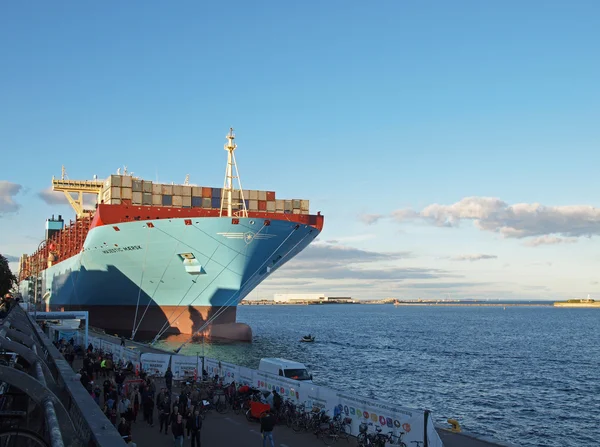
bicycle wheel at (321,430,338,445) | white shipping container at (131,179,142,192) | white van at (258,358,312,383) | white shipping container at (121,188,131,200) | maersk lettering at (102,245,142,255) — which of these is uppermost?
white shipping container at (131,179,142,192)

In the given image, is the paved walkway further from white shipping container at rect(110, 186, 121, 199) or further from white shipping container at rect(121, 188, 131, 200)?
white shipping container at rect(110, 186, 121, 199)

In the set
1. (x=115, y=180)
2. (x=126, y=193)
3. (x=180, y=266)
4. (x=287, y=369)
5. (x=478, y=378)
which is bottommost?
(x=478, y=378)

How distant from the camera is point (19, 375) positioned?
21.4 feet

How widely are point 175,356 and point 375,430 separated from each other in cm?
1495

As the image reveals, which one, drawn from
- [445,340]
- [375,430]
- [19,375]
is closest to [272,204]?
[445,340]

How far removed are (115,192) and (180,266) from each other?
38.1 ft

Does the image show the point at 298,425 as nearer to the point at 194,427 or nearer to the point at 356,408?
the point at 356,408

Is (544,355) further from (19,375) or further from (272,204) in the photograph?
(19,375)

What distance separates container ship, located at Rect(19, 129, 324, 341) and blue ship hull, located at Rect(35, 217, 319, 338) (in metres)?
0.09

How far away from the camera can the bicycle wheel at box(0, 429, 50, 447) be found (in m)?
6.47

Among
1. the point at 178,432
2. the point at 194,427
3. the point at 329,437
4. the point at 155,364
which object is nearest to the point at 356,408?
the point at 329,437

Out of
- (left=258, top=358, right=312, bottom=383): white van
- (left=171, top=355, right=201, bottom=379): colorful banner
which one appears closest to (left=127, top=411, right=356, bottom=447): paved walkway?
(left=258, top=358, right=312, bottom=383): white van

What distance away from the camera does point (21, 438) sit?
24.6 feet

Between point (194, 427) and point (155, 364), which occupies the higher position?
point (194, 427)
